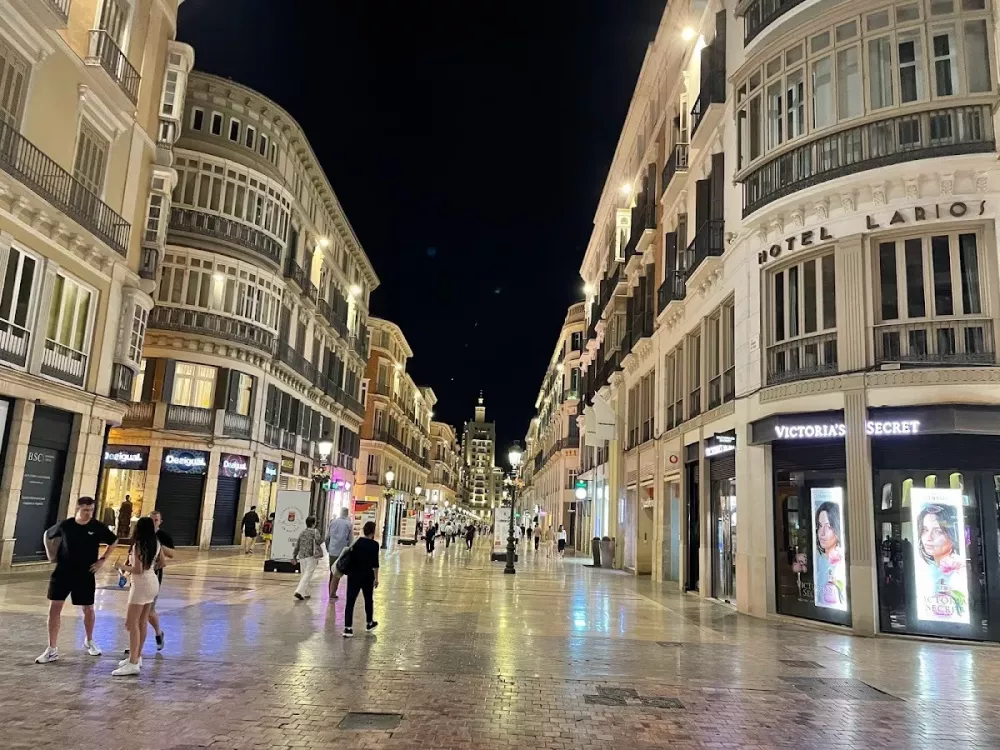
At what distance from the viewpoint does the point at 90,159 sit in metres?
19.0

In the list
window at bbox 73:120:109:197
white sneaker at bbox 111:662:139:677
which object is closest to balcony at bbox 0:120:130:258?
window at bbox 73:120:109:197

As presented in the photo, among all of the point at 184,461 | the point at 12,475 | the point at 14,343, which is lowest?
the point at 12,475

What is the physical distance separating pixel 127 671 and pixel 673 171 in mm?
20546

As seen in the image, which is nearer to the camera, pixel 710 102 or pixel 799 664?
pixel 799 664

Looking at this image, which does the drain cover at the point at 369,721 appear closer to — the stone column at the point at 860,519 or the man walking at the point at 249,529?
the stone column at the point at 860,519

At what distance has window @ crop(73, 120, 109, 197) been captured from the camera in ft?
60.8

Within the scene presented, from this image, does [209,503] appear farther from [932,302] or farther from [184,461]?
[932,302]

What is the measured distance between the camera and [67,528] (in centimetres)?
A: 838

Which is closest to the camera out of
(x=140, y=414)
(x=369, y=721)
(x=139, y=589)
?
(x=369, y=721)

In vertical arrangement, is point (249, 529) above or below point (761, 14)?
below

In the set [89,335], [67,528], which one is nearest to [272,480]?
[89,335]

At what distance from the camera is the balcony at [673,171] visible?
2184cm

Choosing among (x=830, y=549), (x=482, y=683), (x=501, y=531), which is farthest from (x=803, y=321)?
(x=501, y=531)

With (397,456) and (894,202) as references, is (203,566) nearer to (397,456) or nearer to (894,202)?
(894,202)
